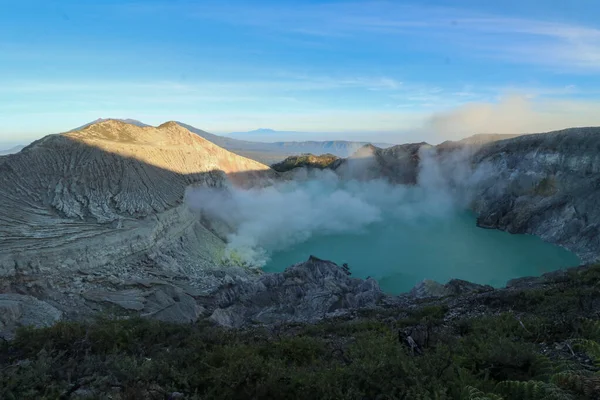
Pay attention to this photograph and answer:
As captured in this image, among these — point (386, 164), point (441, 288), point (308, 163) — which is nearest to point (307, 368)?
point (441, 288)

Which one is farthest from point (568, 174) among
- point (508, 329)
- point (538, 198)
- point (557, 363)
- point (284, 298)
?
point (557, 363)

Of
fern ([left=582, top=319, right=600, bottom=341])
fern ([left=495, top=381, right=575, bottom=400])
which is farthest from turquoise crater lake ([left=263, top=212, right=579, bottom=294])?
fern ([left=495, top=381, right=575, bottom=400])

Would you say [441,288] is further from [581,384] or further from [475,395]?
[581,384]

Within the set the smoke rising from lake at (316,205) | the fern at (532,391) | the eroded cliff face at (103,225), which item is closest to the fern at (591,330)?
the fern at (532,391)

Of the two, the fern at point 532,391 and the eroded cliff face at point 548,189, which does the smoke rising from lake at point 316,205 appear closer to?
the eroded cliff face at point 548,189

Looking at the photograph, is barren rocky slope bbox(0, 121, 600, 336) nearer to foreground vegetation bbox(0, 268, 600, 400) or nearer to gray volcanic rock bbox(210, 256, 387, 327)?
gray volcanic rock bbox(210, 256, 387, 327)

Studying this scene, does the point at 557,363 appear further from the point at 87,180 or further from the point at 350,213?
the point at 350,213
